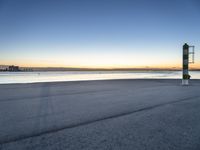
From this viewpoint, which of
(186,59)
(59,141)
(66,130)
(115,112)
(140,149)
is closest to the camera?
(140,149)

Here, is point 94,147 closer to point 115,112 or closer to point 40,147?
point 40,147

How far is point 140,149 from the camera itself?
303 cm

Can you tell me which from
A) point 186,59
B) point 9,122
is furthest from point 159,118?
point 186,59

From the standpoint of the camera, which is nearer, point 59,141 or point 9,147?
point 9,147

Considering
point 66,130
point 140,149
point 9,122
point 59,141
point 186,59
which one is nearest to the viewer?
point 140,149

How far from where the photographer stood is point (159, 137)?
3516 mm

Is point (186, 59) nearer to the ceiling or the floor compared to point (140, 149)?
nearer to the ceiling

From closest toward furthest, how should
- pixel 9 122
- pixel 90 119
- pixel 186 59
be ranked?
pixel 9 122 < pixel 90 119 < pixel 186 59

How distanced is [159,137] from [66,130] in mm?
2070

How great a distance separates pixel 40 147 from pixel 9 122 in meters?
1.97

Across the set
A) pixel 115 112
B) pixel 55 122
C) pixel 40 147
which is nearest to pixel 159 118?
pixel 115 112

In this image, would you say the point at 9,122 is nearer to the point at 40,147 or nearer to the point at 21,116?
the point at 21,116

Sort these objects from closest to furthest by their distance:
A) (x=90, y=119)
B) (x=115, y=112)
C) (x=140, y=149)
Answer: (x=140, y=149), (x=90, y=119), (x=115, y=112)

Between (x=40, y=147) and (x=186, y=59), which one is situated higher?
(x=186, y=59)
